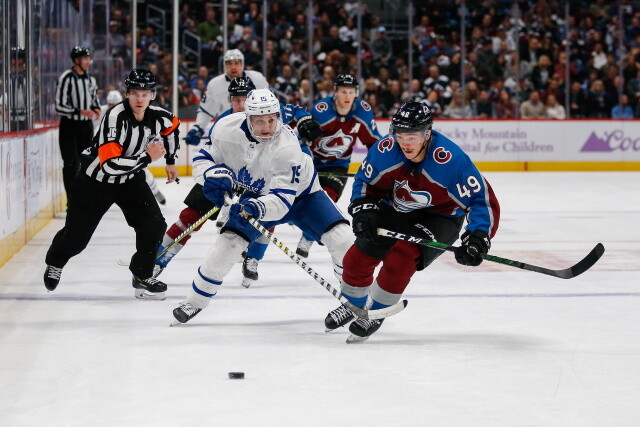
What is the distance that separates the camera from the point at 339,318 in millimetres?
3979

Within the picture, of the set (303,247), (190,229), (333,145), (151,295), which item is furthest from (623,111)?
(151,295)

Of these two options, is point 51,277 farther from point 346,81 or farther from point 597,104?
point 597,104

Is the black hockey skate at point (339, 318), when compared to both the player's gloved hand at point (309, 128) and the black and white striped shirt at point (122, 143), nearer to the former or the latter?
the black and white striped shirt at point (122, 143)

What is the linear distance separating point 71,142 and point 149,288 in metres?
3.61

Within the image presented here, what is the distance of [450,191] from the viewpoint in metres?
3.74

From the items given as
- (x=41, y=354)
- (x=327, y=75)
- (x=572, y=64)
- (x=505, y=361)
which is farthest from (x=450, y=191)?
(x=572, y=64)

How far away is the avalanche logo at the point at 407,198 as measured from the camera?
378 cm

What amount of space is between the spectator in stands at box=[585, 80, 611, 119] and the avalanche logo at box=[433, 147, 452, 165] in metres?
10.2

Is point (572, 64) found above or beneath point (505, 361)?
above

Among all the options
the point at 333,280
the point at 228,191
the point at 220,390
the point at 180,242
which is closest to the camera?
the point at 220,390

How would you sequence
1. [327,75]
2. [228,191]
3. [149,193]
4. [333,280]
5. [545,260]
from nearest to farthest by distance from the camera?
1. [228,191]
2. [149,193]
3. [333,280]
4. [545,260]
5. [327,75]

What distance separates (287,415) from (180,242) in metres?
2.37

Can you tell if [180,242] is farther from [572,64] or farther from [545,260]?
[572,64]

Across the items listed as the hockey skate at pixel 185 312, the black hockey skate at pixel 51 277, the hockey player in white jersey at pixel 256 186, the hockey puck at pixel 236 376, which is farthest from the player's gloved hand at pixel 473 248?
the black hockey skate at pixel 51 277
